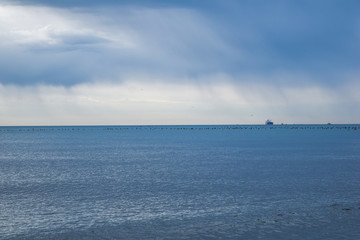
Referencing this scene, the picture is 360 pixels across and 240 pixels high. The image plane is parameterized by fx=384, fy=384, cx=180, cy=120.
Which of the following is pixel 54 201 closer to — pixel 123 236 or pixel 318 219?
pixel 123 236

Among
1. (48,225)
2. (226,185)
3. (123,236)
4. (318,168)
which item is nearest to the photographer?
(123,236)

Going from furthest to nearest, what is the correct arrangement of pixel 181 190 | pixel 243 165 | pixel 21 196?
pixel 243 165
pixel 181 190
pixel 21 196

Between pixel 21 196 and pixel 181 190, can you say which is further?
pixel 181 190

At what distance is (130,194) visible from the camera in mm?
29422

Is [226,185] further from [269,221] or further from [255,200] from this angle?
[269,221]

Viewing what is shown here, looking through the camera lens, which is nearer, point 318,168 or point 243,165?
point 318,168

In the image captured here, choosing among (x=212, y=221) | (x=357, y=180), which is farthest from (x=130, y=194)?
(x=357, y=180)

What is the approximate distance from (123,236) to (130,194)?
1060cm

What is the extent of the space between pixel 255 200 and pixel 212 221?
6.20 metres

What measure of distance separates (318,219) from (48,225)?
48.6 ft

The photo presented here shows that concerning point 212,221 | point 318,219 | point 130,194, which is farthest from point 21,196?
point 318,219

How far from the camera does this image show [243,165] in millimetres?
48375

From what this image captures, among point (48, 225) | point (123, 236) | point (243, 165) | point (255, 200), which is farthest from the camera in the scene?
point (243, 165)

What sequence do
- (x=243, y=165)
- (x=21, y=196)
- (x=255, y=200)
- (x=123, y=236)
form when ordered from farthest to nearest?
(x=243, y=165), (x=21, y=196), (x=255, y=200), (x=123, y=236)
